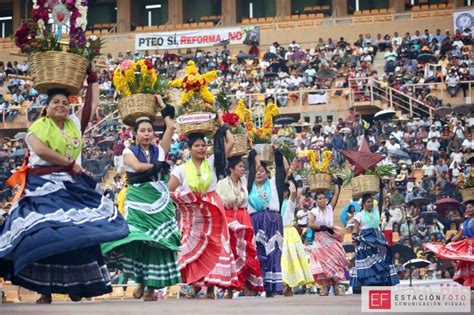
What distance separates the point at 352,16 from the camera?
1802 inches

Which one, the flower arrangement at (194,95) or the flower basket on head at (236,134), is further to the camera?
the flower basket on head at (236,134)

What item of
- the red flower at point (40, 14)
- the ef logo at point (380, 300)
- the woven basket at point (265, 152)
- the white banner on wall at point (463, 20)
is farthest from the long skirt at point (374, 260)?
the white banner on wall at point (463, 20)

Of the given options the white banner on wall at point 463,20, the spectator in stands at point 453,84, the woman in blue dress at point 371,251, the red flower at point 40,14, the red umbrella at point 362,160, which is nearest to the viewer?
the red flower at point 40,14

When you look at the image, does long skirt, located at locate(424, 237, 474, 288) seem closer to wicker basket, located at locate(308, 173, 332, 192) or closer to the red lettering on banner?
wicker basket, located at locate(308, 173, 332, 192)

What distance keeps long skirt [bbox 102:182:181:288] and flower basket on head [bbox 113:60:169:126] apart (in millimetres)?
804

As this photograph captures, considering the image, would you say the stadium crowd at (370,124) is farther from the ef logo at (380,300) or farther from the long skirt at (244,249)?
the ef logo at (380,300)

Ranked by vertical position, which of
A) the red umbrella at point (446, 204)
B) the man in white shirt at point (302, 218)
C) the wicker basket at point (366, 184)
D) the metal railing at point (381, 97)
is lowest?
the man in white shirt at point (302, 218)

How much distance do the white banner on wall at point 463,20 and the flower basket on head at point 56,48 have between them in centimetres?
3131

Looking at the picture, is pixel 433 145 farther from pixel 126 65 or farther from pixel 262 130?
pixel 126 65

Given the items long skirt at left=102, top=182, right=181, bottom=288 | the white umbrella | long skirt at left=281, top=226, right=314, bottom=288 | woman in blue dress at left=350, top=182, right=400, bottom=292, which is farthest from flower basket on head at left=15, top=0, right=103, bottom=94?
the white umbrella

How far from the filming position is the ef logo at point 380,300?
28.6 ft

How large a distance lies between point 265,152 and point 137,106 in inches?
160

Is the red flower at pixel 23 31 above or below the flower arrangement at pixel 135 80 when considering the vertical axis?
above

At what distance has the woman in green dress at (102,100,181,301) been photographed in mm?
12750
